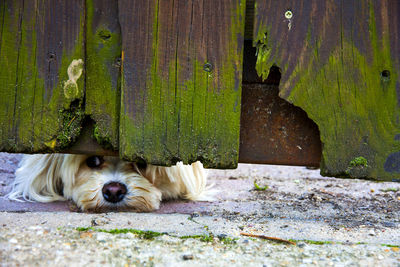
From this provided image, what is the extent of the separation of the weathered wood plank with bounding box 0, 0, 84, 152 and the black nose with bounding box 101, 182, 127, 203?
0.85 m

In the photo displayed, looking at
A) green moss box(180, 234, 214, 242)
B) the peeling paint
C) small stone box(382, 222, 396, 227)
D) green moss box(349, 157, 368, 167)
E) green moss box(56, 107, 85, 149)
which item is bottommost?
small stone box(382, 222, 396, 227)

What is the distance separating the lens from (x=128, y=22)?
262cm

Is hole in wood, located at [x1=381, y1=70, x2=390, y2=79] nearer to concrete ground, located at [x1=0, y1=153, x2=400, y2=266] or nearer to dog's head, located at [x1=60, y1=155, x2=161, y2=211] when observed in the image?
concrete ground, located at [x1=0, y1=153, x2=400, y2=266]

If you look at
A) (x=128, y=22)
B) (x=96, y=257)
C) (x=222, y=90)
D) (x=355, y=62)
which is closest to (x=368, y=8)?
(x=355, y=62)

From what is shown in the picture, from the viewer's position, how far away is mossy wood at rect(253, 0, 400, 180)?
2607mm

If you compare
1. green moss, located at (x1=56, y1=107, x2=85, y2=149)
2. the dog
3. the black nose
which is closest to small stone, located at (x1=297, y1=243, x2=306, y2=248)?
green moss, located at (x1=56, y1=107, x2=85, y2=149)

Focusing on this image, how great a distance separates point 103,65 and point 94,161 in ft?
3.98

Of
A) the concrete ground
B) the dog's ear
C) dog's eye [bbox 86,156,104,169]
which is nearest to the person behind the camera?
the concrete ground

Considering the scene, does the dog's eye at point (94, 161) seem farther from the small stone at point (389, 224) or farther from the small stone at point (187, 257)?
the small stone at point (389, 224)

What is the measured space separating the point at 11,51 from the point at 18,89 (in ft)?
0.69

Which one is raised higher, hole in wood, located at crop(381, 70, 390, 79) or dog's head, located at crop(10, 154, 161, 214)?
hole in wood, located at crop(381, 70, 390, 79)

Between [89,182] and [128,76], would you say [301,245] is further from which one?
[89,182]

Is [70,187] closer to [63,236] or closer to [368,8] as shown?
[63,236]

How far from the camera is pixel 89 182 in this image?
11.8 feet
